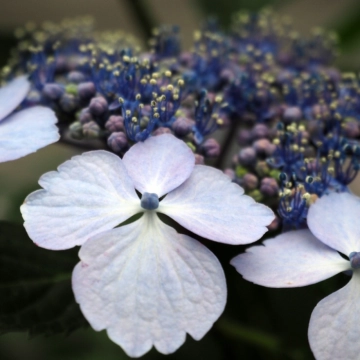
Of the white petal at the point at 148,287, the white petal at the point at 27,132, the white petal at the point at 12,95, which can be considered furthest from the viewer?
the white petal at the point at 12,95

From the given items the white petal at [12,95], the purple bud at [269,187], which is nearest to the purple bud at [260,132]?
the purple bud at [269,187]

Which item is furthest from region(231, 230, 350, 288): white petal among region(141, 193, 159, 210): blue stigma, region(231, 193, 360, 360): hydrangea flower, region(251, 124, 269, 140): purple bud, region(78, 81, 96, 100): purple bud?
region(78, 81, 96, 100): purple bud

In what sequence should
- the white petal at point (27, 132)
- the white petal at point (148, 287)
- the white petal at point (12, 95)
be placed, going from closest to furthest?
the white petal at point (148, 287) < the white petal at point (27, 132) < the white petal at point (12, 95)

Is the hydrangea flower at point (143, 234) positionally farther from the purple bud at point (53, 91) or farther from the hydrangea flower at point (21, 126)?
the purple bud at point (53, 91)

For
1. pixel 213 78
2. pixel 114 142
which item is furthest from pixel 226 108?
pixel 114 142

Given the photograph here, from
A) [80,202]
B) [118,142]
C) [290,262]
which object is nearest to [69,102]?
[118,142]

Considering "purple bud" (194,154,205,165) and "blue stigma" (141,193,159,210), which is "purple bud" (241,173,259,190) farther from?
"blue stigma" (141,193,159,210)

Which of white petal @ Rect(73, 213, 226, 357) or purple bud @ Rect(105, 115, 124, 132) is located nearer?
white petal @ Rect(73, 213, 226, 357)
